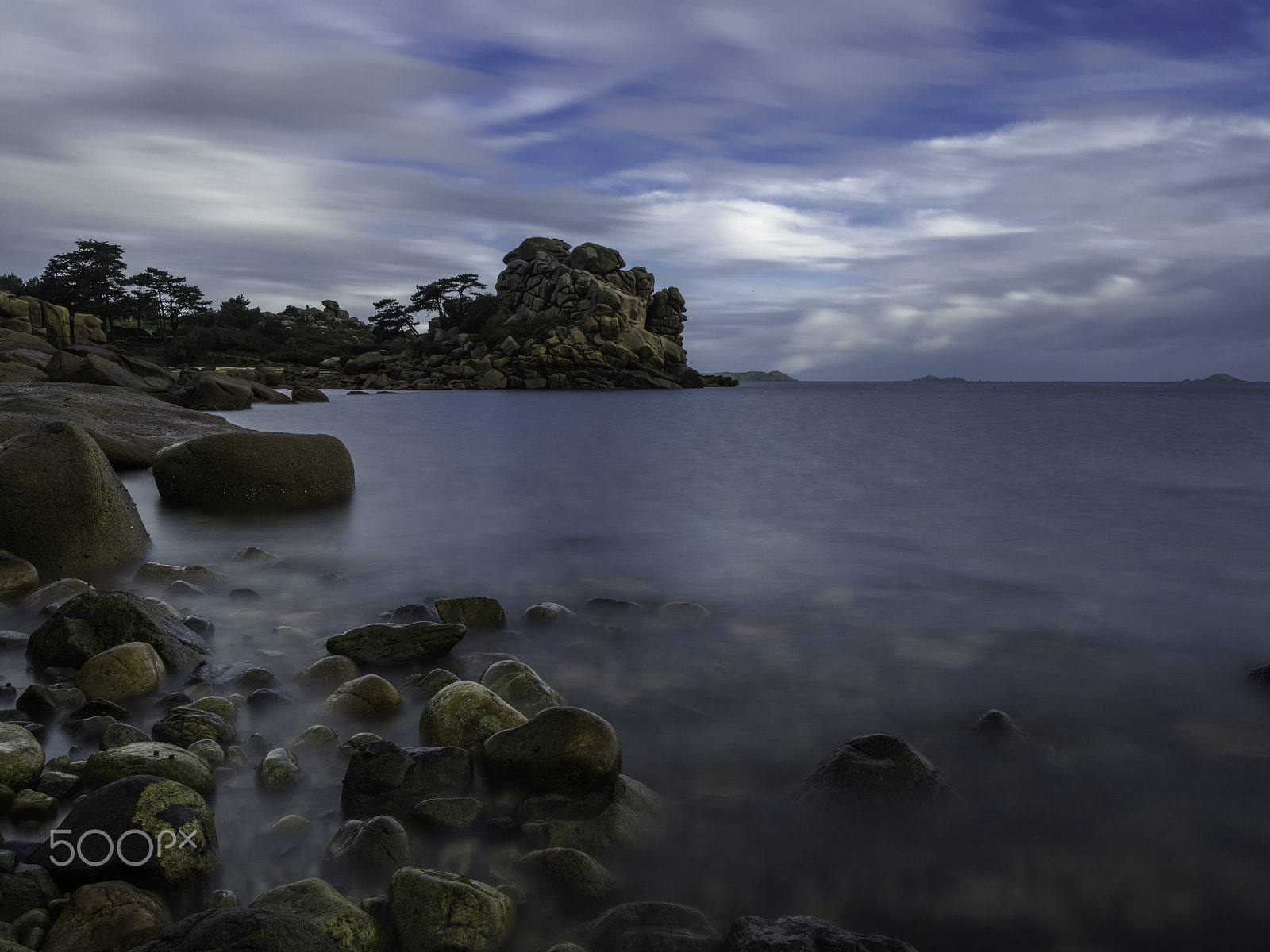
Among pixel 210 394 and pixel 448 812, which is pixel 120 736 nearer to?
pixel 448 812

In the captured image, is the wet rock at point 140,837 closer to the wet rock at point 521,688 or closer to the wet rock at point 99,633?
the wet rock at point 521,688

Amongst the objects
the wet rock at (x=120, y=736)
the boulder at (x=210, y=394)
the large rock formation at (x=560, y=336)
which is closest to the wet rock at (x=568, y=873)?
the wet rock at (x=120, y=736)

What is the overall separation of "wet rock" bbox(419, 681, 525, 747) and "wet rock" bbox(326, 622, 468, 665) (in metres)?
0.93

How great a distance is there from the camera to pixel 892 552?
8461mm

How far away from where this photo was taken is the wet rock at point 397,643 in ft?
15.0

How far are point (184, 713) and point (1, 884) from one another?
123 centimetres

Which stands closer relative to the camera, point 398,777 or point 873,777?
point 398,777

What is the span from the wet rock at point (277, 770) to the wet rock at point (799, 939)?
1.91 m

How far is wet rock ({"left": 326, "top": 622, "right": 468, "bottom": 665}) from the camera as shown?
15.0 feet

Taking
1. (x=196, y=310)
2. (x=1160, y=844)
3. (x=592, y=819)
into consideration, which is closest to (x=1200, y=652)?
(x=1160, y=844)

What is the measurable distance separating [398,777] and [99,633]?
226 cm

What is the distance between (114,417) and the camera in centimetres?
1208

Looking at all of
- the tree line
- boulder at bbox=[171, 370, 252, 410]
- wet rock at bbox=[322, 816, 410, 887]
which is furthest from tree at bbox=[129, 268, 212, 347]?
wet rock at bbox=[322, 816, 410, 887]

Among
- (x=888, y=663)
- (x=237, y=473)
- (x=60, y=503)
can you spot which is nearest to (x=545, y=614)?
(x=888, y=663)
